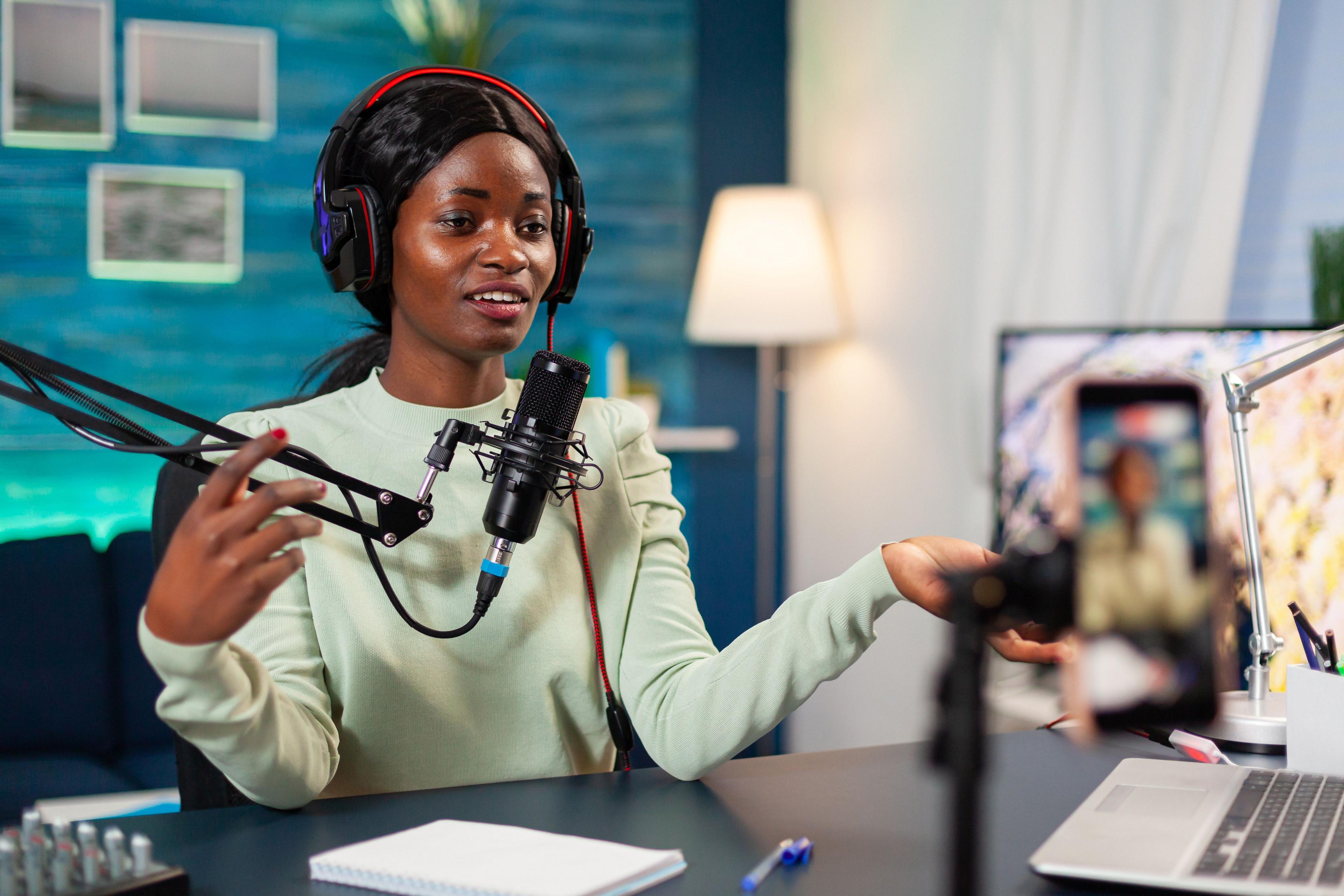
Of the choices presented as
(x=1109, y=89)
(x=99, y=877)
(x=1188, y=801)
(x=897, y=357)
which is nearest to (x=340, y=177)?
(x=99, y=877)

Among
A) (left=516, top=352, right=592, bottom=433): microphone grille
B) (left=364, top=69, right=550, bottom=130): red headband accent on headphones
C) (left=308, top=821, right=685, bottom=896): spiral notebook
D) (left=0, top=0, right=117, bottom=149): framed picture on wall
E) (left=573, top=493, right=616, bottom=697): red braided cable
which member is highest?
(left=0, top=0, right=117, bottom=149): framed picture on wall

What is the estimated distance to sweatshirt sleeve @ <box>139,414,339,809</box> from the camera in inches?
32.5

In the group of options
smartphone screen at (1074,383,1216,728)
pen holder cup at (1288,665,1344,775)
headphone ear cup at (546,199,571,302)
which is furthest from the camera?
headphone ear cup at (546,199,571,302)

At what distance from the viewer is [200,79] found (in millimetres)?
2990

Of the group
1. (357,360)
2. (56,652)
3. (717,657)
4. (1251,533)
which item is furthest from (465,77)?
(56,652)

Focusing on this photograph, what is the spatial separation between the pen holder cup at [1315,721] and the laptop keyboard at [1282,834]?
0.19ft

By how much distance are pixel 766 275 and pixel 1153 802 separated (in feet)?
7.51

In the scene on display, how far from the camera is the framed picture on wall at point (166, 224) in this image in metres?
2.93

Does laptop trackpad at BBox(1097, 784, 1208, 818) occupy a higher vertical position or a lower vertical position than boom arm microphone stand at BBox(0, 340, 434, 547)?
lower

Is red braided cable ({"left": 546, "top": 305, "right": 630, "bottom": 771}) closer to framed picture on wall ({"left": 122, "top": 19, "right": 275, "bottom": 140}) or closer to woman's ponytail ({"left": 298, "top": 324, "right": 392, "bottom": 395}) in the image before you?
woman's ponytail ({"left": 298, "top": 324, "right": 392, "bottom": 395})

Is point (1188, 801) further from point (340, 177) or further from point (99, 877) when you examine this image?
point (340, 177)

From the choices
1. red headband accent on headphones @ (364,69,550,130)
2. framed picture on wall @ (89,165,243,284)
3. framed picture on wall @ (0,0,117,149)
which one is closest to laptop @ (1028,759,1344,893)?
red headband accent on headphones @ (364,69,550,130)

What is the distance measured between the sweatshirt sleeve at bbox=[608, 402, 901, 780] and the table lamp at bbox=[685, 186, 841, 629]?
71.9 inches

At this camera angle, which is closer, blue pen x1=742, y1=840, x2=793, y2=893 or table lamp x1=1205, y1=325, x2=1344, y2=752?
blue pen x1=742, y1=840, x2=793, y2=893
